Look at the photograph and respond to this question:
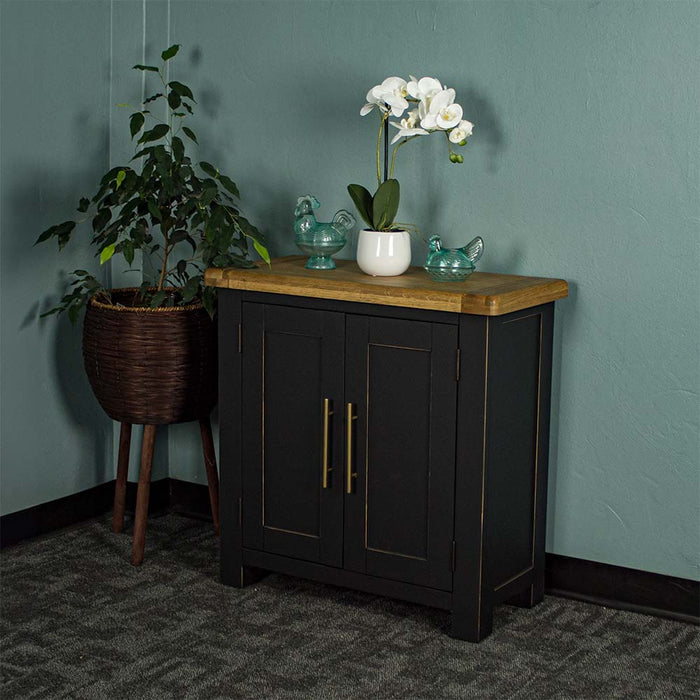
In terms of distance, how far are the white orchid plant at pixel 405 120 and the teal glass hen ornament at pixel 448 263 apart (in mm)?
175

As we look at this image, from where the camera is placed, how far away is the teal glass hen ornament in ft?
9.48

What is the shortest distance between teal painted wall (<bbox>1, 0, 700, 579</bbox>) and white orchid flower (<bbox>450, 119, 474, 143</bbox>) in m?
0.16

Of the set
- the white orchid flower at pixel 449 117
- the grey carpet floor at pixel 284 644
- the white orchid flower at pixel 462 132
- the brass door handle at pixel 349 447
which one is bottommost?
the grey carpet floor at pixel 284 644

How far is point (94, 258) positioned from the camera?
3.69 m

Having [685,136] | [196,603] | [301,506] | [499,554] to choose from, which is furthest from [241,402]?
[685,136]

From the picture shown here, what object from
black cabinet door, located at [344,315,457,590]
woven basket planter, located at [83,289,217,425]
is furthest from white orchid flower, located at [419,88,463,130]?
woven basket planter, located at [83,289,217,425]

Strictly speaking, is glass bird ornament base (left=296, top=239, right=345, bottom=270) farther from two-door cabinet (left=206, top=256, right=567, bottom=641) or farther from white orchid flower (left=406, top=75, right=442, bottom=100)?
white orchid flower (left=406, top=75, right=442, bottom=100)

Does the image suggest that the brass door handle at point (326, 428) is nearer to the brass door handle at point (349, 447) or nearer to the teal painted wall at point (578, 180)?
the brass door handle at point (349, 447)

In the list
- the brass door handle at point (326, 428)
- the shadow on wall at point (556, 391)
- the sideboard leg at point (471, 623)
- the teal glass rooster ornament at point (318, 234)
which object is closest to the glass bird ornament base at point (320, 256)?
the teal glass rooster ornament at point (318, 234)

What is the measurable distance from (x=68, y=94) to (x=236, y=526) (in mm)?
1452

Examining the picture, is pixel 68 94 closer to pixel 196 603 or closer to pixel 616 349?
pixel 196 603

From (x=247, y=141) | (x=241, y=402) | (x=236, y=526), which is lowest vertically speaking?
(x=236, y=526)

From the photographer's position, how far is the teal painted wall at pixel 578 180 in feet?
9.45

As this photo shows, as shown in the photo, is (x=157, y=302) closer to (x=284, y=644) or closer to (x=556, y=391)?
(x=284, y=644)
